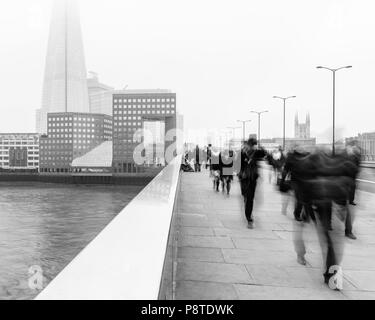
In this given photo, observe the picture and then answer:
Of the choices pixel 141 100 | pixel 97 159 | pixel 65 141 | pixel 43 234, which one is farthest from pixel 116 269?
pixel 65 141

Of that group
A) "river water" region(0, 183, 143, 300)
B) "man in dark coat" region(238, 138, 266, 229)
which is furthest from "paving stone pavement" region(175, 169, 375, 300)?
"river water" region(0, 183, 143, 300)

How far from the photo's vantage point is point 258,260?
561cm

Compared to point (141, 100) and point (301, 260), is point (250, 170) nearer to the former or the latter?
point (301, 260)

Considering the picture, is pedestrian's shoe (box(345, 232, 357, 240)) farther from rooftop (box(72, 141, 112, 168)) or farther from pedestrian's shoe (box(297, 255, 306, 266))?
rooftop (box(72, 141, 112, 168))

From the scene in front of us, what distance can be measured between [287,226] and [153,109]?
151 meters

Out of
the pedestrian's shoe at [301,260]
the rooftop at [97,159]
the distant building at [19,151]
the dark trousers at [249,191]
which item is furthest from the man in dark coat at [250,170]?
the distant building at [19,151]

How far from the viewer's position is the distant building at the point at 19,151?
190125 millimetres

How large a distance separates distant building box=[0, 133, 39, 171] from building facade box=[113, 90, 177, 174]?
49100mm

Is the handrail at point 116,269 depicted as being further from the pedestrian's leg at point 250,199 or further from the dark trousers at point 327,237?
the pedestrian's leg at point 250,199

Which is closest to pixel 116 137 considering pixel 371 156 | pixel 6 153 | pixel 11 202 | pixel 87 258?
pixel 6 153
